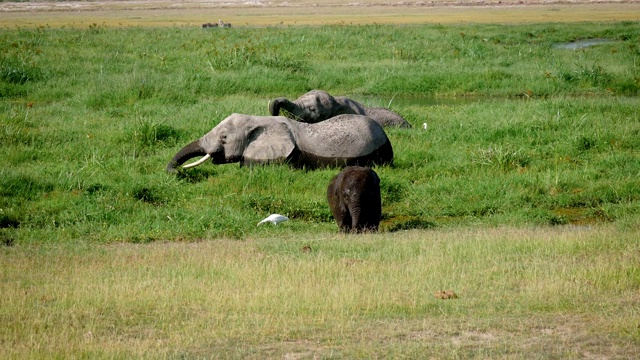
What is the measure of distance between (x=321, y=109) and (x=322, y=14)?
178 ft

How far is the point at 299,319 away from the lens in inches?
272

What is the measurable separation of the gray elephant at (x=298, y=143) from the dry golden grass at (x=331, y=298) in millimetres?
3954

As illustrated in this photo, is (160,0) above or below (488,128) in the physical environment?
below

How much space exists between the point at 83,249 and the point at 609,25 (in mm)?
36478

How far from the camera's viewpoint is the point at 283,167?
1327cm

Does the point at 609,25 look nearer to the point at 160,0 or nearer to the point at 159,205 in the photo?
the point at 159,205

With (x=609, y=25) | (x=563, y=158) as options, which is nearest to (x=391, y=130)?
(x=563, y=158)

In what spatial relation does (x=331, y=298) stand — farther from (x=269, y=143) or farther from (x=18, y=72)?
(x=18, y=72)

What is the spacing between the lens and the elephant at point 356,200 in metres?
10.5

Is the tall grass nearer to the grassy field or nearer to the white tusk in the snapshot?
the grassy field

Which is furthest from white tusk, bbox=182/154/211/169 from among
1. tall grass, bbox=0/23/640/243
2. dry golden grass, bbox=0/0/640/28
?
dry golden grass, bbox=0/0/640/28

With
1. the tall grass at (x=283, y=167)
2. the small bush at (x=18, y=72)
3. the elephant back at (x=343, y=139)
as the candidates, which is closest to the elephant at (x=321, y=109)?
the tall grass at (x=283, y=167)

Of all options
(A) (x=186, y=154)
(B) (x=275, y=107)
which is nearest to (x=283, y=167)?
(A) (x=186, y=154)

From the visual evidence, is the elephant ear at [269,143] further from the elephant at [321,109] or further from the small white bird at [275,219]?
the small white bird at [275,219]
